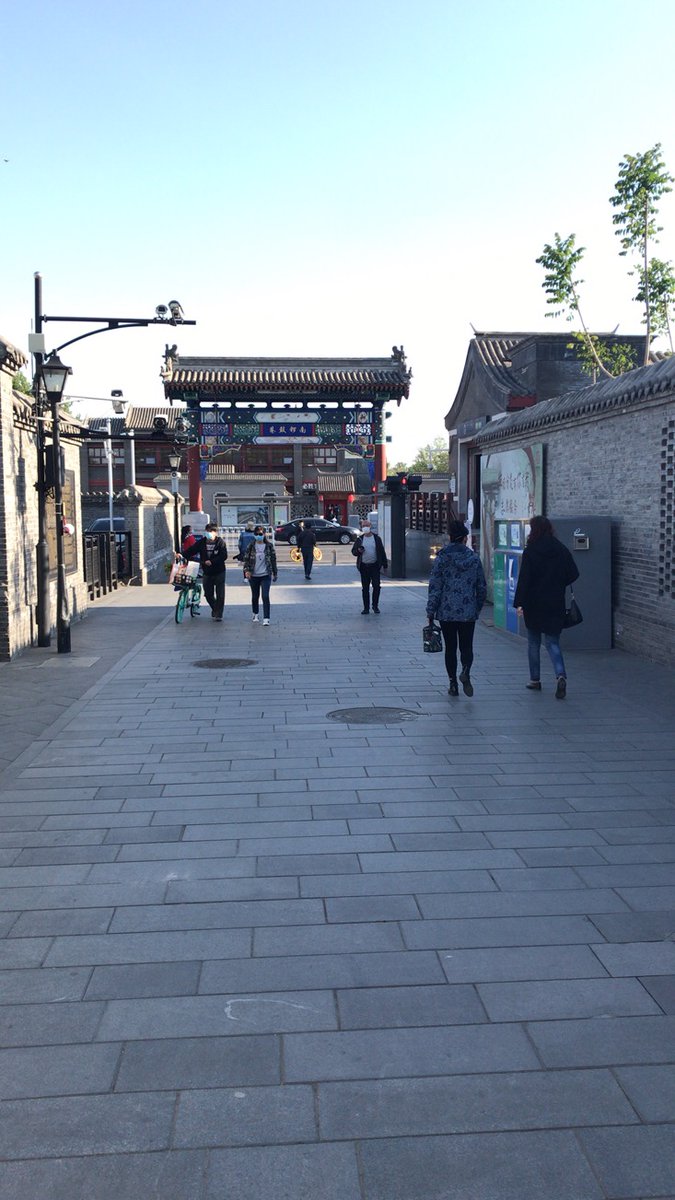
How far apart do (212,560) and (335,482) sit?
154 feet

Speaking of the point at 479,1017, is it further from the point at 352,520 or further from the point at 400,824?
the point at 352,520

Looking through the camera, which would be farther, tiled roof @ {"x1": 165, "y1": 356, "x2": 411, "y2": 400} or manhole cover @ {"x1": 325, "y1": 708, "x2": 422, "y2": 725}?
tiled roof @ {"x1": 165, "y1": 356, "x2": 411, "y2": 400}

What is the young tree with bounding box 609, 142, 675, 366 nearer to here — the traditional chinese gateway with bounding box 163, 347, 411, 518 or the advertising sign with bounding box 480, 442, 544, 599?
the advertising sign with bounding box 480, 442, 544, 599

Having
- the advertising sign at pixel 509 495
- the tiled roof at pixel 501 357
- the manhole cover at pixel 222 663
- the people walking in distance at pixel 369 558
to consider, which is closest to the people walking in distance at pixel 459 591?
the manhole cover at pixel 222 663

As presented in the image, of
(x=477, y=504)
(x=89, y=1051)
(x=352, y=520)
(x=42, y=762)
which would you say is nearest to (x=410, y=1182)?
(x=89, y=1051)

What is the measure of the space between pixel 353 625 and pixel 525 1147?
13.3m

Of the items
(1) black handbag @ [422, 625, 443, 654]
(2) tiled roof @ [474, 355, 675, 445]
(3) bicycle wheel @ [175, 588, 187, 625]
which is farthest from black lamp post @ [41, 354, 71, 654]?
(2) tiled roof @ [474, 355, 675, 445]

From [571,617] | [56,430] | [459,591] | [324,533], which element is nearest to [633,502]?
[571,617]

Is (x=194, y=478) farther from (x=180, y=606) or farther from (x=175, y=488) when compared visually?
(x=180, y=606)

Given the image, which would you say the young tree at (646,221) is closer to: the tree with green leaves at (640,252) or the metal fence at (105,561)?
the tree with green leaves at (640,252)

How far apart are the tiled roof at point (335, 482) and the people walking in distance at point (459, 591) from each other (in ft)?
175

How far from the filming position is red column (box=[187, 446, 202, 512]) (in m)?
33.3

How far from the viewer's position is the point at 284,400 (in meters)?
33.9

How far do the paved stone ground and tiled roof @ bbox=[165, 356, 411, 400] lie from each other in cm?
2613
